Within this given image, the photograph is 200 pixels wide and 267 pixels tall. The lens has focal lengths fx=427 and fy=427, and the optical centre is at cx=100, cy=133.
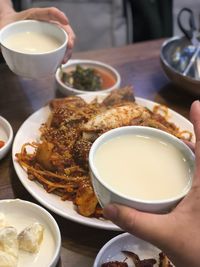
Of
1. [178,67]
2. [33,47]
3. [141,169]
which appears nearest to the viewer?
[141,169]

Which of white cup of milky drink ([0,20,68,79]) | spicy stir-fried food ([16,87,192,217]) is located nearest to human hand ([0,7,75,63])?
white cup of milky drink ([0,20,68,79])

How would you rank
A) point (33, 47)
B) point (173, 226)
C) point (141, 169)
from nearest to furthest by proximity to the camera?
point (173, 226) → point (141, 169) → point (33, 47)

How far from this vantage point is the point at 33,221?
1.23 meters

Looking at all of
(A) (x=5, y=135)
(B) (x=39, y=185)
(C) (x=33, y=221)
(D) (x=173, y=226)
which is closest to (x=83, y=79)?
(A) (x=5, y=135)

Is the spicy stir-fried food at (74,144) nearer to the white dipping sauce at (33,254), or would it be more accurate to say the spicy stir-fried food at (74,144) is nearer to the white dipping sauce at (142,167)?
the white dipping sauce at (33,254)

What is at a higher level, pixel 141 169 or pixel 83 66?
pixel 141 169

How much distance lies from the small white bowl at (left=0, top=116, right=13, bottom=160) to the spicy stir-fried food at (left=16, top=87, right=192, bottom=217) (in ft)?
0.22

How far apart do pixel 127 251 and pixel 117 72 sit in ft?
3.48

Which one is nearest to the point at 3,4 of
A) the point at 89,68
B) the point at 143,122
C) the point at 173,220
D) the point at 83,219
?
the point at 89,68

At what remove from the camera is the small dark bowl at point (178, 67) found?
1877mm

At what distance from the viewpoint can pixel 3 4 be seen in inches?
78.0

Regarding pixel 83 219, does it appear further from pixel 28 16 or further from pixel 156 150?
pixel 28 16

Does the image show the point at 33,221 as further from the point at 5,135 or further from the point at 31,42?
the point at 31,42

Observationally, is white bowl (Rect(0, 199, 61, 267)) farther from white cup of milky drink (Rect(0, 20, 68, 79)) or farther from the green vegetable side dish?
the green vegetable side dish
